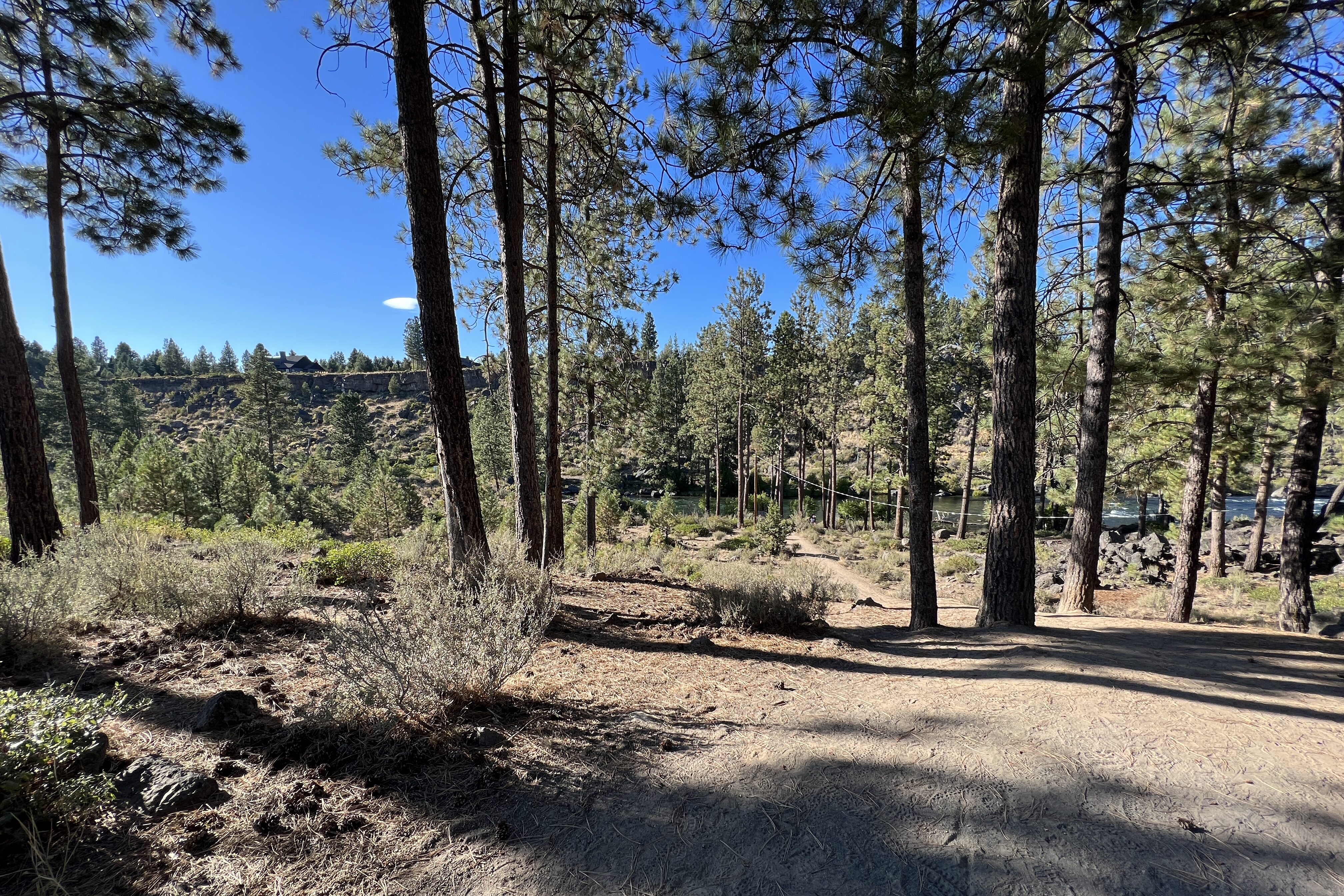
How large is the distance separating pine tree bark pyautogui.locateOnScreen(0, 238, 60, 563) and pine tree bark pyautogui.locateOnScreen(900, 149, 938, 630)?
32.9 feet

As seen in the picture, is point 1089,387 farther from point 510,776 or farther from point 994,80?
point 510,776

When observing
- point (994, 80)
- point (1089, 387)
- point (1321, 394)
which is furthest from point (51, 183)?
point (1321, 394)

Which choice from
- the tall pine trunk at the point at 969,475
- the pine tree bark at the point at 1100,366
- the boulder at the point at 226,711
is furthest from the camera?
the tall pine trunk at the point at 969,475

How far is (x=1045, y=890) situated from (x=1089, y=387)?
23.4 feet

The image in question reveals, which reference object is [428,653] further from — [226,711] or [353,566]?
[353,566]

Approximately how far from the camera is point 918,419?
221 inches

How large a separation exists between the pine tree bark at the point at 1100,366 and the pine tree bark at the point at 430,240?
284 inches

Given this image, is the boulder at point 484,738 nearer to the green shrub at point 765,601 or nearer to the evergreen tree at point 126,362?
the green shrub at point 765,601

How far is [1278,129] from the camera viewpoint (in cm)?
589

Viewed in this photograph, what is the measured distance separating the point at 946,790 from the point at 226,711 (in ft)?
11.9

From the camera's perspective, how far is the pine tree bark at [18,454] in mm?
6059

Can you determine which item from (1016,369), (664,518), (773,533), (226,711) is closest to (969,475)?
(773,533)

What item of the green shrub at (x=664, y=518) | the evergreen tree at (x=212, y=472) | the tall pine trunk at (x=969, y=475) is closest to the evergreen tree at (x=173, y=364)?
the evergreen tree at (x=212, y=472)

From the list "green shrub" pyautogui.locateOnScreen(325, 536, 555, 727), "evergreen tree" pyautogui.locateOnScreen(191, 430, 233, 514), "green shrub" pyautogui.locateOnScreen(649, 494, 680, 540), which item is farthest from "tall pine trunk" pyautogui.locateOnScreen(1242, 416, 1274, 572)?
"evergreen tree" pyautogui.locateOnScreen(191, 430, 233, 514)
